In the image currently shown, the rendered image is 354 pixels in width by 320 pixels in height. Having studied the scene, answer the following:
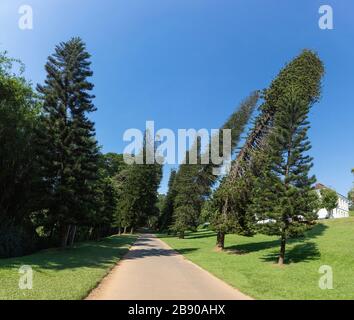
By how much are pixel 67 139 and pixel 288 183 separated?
54.5 feet

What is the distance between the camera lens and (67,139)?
93.8 ft

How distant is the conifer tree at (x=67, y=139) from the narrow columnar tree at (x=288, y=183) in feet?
43.6

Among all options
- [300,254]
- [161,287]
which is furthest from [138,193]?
[161,287]

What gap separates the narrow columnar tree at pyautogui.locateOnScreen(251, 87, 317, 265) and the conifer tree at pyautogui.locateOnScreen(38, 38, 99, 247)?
13301mm

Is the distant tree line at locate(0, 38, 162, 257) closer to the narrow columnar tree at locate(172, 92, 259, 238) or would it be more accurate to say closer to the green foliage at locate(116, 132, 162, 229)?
the narrow columnar tree at locate(172, 92, 259, 238)

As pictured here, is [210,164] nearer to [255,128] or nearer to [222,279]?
[255,128]

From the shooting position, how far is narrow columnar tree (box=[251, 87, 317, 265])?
21359mm

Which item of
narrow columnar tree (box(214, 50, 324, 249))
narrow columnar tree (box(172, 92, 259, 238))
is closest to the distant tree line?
narrow columnar tree (box(214, 50, 324, 249))

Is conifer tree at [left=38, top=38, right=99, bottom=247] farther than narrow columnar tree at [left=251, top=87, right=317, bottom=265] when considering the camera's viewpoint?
Yes

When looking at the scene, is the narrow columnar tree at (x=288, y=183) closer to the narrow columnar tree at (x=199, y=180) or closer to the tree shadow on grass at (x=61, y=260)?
the tree shadow on grass at (x=61, y=260)

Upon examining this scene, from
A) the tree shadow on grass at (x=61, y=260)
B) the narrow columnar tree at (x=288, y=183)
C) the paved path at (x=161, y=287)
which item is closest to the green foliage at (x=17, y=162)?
the tree shadow on grass at (x=61, y=260)

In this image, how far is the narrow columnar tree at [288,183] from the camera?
2136 cm

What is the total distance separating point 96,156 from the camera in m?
30.5
